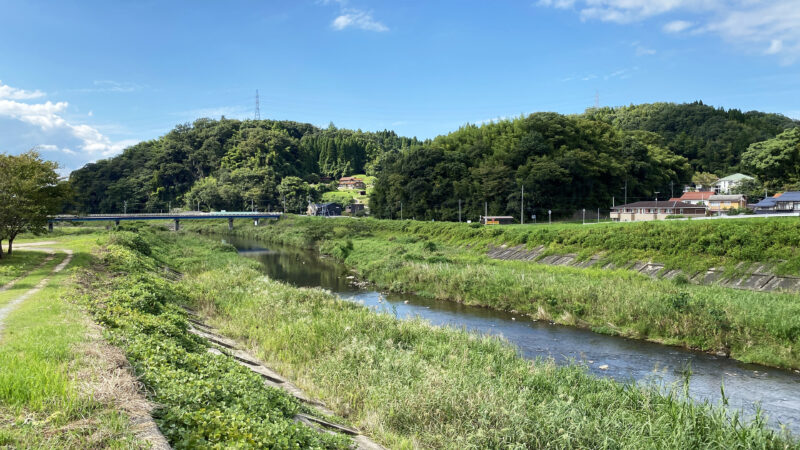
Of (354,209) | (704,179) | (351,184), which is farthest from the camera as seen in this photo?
(351,184)

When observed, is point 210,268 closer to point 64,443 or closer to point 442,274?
point 442,274

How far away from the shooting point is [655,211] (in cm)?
6512

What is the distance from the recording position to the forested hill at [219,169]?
115 m

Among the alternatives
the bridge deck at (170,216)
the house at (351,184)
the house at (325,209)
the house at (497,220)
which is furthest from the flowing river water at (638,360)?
the house at (351,184)

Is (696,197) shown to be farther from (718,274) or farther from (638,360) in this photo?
(638,360)

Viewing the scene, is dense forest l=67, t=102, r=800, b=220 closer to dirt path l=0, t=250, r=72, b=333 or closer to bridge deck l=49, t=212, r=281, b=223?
dirt path l=0, t=250, r=72, b=333

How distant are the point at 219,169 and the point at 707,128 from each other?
441 feet

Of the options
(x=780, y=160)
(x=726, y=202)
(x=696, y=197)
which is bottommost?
(x=726, y=202)

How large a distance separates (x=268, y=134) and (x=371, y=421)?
141m

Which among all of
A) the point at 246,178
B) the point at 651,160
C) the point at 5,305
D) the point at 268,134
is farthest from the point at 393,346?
the point at 268,134

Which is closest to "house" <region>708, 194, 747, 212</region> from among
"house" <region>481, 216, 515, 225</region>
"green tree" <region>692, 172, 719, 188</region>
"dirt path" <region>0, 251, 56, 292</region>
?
"green tree" <region>692, 172, 719, 188</region>

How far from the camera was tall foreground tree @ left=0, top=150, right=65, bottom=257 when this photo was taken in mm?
20234

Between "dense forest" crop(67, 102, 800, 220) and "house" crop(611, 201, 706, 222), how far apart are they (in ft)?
21.7

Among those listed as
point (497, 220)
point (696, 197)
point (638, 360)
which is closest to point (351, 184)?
point (497, 220)
